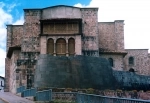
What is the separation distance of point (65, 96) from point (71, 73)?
584cm

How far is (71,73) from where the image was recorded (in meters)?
23.9

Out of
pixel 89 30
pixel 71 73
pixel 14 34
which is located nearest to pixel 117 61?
pixel 89 30

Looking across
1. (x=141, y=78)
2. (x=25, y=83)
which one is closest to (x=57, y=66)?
(x=141, y=78)

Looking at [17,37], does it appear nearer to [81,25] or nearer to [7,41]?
[7,41]

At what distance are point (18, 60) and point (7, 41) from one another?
39.4 ft

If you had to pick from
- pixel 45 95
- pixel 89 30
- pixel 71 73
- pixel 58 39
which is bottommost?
pixel 45 95

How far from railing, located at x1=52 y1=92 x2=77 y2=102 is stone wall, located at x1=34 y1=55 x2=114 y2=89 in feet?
13.7

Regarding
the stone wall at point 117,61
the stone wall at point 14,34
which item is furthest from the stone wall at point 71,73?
the stone wall at point 14,34

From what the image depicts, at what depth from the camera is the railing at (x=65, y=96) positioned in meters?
17.1

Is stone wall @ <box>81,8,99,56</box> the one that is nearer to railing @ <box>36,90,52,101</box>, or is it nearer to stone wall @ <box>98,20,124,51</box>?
stone wall @ <box>98,20,124,51</box>

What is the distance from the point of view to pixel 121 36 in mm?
50000

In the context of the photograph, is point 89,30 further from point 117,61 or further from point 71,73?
point 71,73

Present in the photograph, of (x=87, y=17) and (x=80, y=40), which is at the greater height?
(x=87, y=17)

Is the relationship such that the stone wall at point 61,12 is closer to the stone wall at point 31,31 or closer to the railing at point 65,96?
the stone wall at point 31,31
